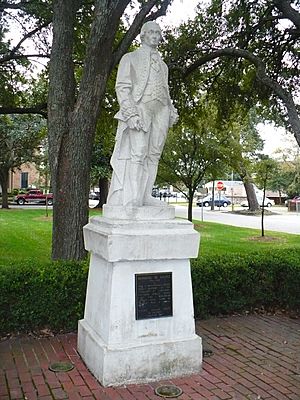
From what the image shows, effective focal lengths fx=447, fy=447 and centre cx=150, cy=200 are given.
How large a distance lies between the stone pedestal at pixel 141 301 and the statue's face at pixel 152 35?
1.93 metres

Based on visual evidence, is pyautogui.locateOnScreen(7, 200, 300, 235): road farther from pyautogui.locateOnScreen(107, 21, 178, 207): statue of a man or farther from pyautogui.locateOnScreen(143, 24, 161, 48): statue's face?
pyautogui.locateOnScreen(143, 24, 161, 48): statue's face

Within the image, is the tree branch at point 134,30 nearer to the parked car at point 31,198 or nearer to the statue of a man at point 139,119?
the statue of a man at point 139,119

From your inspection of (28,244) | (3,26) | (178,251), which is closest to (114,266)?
(178,251)

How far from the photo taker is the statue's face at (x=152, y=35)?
516cm

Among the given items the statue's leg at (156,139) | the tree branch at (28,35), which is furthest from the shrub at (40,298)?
the tree branch at (28,35)

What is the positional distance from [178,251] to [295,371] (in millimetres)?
1906

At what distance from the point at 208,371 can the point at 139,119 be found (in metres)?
2.92

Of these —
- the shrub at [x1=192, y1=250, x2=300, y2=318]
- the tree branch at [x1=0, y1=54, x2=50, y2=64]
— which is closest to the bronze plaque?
the shrub at [x1=192, y1=250, x2=300, y2=318]

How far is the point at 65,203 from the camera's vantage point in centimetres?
767

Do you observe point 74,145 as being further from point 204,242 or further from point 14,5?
point 204,242

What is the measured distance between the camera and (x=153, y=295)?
480 cm

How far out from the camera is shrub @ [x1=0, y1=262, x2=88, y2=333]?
19.6ft

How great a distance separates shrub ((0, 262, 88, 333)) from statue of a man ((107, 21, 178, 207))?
164cm

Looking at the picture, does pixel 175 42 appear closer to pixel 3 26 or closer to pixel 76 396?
pixel 3 26
